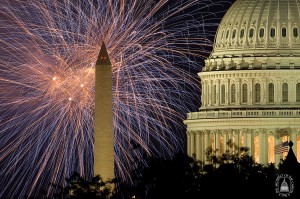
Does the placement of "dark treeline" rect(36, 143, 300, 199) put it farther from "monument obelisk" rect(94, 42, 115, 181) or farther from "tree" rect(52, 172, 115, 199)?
"monument obelisk" rect(94, 42, 115, 181)

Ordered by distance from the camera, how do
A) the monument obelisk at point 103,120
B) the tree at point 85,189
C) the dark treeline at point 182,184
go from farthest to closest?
1. the monument obelisk at point 103,120
2. the tree at point 85,189
3. the dark treeline at point 182,184

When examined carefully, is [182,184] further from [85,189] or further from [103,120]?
[103,120]

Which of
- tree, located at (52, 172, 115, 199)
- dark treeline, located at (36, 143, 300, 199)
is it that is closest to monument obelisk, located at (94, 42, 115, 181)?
dark treeline, located at (36, 143, 300, 199)

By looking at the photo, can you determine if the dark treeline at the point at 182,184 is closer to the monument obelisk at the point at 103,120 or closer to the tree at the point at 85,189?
the tree at the point at 85,189

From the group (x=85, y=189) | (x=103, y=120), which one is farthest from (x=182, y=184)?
(x=103, y=120)

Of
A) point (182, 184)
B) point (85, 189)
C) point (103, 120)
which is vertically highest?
point (103, 120)

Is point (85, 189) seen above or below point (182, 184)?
below

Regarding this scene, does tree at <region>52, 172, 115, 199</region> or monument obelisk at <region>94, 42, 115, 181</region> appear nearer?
tree at <region>52, 172, 115, 199</region>

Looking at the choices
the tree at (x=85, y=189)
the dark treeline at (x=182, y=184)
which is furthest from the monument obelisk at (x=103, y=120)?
the tree at (x=85, y=189)

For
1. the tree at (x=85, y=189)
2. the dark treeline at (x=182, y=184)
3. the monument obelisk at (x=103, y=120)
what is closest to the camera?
the dark treeline at (x=182, y=184)
